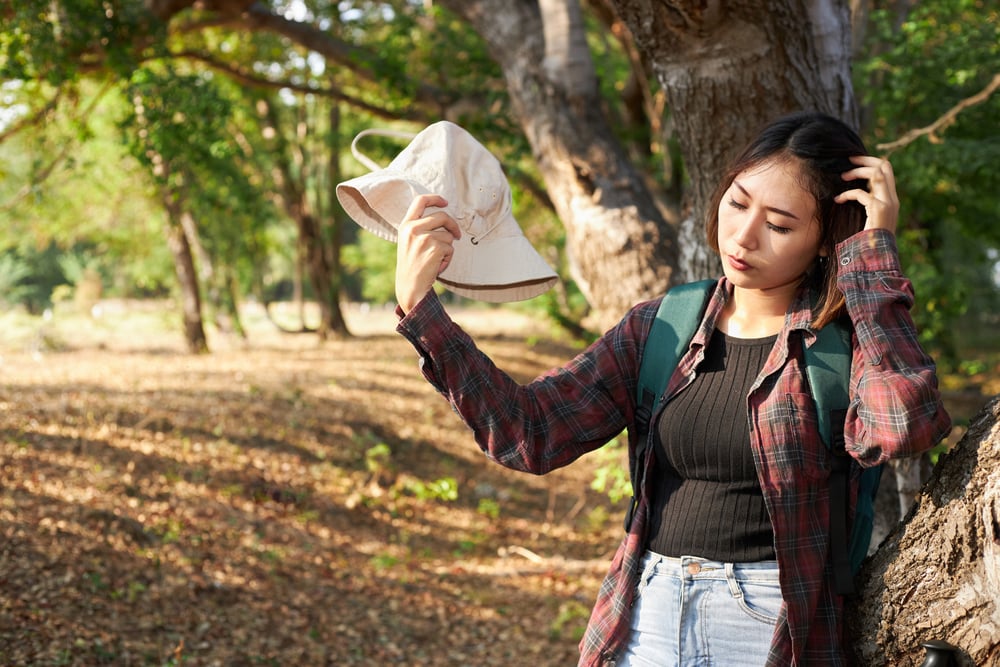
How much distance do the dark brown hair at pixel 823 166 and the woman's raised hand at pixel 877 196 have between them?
0.04 m

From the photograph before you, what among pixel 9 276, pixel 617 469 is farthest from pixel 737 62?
pixel 9 276

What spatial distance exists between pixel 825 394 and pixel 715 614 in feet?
1.77

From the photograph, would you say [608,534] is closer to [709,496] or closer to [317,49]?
[317,49]

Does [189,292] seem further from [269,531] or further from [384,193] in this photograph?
[384,193]

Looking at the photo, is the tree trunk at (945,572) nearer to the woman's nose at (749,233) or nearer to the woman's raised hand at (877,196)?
the woman's raised hand at (877,196)

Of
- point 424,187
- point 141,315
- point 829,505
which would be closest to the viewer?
point 829,505

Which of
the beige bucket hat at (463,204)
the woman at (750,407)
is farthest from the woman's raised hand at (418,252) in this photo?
Result: the beige bucket hat at (463,204)

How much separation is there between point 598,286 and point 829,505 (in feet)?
9.68

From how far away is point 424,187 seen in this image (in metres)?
2.22

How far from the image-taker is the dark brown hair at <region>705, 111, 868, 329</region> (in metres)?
2.10

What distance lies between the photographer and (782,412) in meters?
2.03

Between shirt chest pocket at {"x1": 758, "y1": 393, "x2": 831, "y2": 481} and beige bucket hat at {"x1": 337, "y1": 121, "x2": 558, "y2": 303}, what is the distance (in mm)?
633

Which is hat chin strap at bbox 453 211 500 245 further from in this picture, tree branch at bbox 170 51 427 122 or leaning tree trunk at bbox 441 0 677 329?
tree branch at bbox 170 51 427 122

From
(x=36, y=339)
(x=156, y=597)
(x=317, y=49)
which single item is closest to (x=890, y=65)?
(x=317, y=49)
